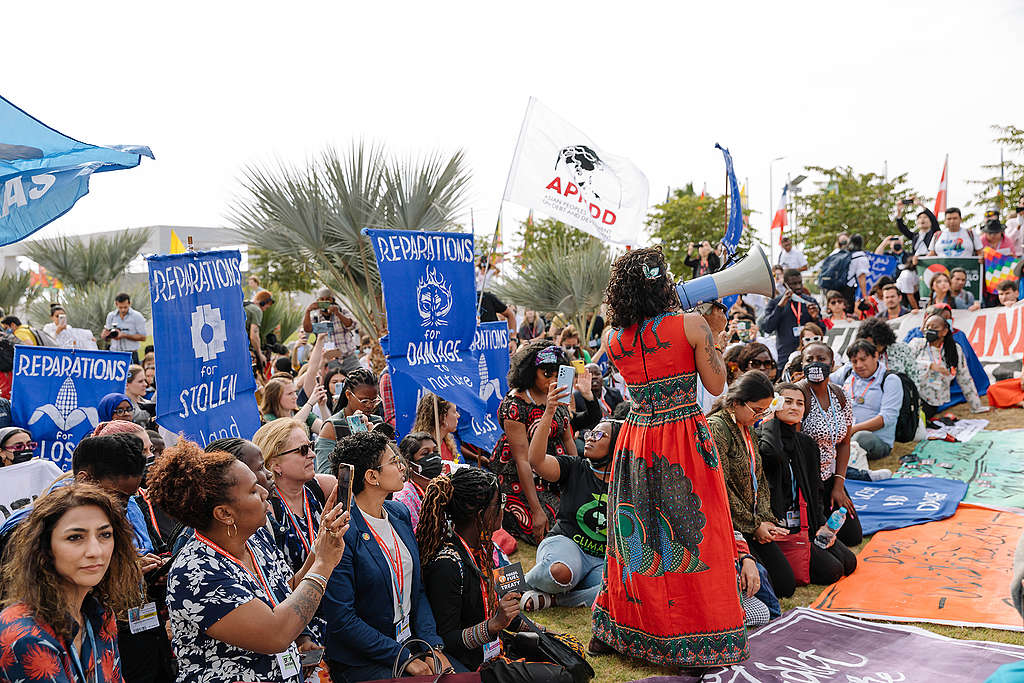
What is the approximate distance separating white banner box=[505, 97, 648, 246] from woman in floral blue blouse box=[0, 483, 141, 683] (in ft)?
15.7

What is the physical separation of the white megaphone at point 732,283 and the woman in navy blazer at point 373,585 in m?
1.79

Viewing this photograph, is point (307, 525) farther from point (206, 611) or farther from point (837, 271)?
point (837, 271)

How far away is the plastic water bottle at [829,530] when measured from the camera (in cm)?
602

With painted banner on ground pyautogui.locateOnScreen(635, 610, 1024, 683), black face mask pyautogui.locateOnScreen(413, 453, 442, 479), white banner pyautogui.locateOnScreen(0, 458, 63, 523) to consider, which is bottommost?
painted banner on ground pyautogui.locateOnScreen(635, 610, 1024, 683)

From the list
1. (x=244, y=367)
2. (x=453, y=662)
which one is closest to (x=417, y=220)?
(x=244, y=367)

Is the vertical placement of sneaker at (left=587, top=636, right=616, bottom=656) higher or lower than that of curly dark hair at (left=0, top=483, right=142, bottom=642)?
lower

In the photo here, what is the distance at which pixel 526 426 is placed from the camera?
5406 millimetres

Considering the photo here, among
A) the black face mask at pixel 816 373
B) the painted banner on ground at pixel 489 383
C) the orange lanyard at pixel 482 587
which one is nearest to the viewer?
the orange lanyard at pixel 482 587

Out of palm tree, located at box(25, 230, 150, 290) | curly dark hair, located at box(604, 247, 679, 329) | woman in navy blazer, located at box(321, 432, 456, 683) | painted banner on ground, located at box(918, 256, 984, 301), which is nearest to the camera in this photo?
woman in navy blazer, located at box(321, 432, 456, 683)

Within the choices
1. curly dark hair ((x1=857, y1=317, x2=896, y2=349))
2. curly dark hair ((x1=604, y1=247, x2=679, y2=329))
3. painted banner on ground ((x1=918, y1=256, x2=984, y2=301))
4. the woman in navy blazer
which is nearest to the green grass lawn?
the woman in navy blazer

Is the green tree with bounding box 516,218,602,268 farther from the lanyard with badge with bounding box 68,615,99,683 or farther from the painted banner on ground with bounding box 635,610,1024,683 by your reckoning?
the lanyard with badge with bounding box 68,615,99,683

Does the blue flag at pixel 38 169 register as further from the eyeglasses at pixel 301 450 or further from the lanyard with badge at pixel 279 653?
the lanyard with badge at pixel 279 653

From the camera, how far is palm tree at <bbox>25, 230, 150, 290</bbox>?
20.7m

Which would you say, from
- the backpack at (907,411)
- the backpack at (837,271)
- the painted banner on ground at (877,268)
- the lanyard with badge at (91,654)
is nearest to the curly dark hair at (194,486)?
the lanyard with badge at (91,654)
